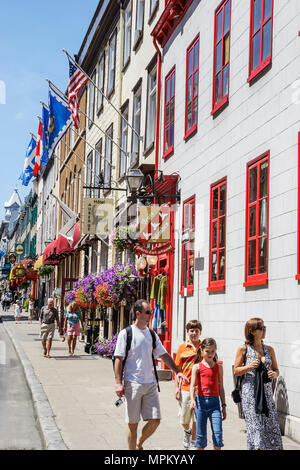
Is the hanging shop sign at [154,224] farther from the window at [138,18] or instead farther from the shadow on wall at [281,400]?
the window at [138,18]

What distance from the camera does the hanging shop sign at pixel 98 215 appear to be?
871 inches

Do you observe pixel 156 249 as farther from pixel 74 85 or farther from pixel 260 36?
pixel 74 85

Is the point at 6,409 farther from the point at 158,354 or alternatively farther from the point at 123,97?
the point at 123,97

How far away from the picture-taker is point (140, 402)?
7.51m

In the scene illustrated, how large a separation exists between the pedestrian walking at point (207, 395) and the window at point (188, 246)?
702 centimetres

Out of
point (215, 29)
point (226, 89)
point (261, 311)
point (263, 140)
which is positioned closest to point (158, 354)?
point (261, 311)

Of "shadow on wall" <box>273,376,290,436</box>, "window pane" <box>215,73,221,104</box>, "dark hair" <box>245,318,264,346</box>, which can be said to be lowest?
"shadow on wall" <box>273,376,290,436</box>

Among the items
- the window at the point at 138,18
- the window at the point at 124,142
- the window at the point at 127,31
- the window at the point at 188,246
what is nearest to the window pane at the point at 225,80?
the window at the point at 188,246

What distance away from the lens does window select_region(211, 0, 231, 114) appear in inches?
514

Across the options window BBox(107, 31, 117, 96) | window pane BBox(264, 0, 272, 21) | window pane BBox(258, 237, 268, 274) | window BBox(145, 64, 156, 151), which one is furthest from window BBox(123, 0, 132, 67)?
window pane BBox(258, 237, 268, 274)

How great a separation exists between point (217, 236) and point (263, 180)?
242 centimetres

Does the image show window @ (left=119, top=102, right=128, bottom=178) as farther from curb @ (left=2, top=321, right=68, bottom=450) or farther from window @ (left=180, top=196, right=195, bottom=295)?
curb @ (left=2, top=321, right=68, bottom=450)

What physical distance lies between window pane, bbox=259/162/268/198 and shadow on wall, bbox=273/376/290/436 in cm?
272

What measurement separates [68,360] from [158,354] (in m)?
12.9
